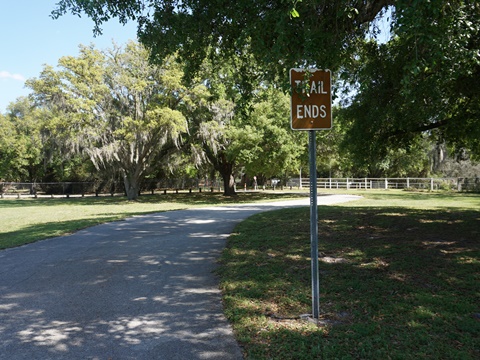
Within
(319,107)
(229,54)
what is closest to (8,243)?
(229,54)

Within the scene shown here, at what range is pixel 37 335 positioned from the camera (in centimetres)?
400

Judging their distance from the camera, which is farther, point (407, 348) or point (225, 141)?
point (225, 141)

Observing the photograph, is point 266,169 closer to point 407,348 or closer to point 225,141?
point 225,141

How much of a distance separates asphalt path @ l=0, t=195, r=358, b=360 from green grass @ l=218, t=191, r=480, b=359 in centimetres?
39

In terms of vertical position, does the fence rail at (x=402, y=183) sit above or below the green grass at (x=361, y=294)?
above

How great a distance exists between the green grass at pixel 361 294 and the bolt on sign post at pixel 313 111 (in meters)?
0.57

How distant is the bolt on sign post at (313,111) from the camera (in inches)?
162

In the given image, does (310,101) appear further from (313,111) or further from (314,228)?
(314,228)

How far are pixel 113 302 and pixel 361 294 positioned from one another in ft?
11.3

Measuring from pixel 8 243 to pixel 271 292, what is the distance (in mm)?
7979

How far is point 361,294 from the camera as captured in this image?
16.3ft

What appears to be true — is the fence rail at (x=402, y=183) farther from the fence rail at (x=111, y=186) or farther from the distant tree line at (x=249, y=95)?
the distant tree line at (x=249, y=95)

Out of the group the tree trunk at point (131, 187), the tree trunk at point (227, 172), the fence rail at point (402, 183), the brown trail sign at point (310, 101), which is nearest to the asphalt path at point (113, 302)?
the brown trail sign at point (310, 101)

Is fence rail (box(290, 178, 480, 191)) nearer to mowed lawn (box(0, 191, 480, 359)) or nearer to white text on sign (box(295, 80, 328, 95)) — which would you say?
mowed lawn (box(0, 191, 480, 359))
